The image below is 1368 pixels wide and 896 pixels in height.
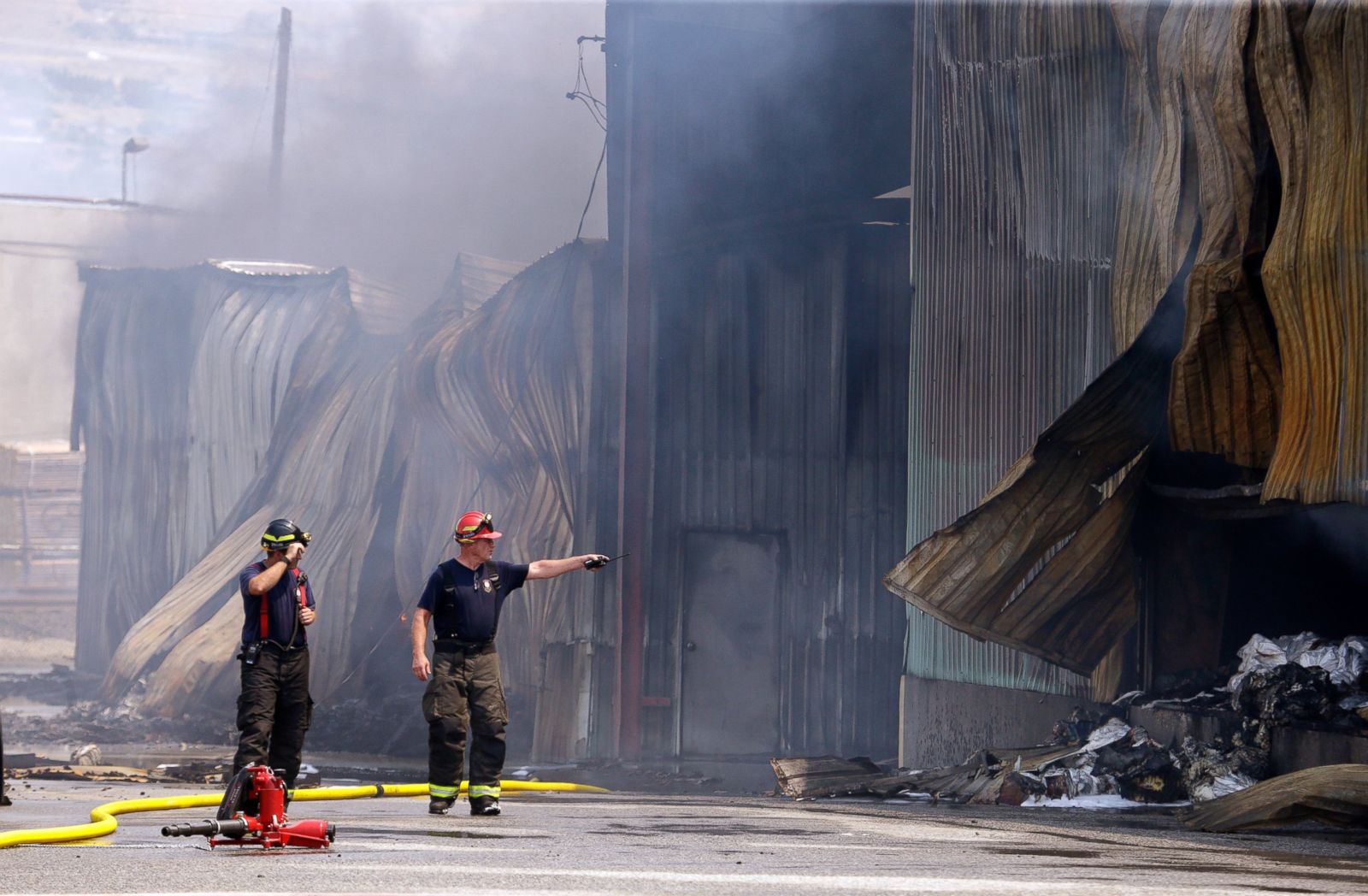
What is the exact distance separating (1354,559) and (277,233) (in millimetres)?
38528

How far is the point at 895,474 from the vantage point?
18.9 meters

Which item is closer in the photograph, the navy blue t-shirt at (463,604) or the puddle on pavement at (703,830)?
the puddle on pavement at (703,830)

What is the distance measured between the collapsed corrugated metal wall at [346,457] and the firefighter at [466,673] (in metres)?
8.56

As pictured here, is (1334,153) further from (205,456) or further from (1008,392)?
(205,456)

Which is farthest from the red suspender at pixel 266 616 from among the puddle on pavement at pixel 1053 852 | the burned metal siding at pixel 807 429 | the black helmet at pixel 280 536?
the burned metal siding at pixel 807 429

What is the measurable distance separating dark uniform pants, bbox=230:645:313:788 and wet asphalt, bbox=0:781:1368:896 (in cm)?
41

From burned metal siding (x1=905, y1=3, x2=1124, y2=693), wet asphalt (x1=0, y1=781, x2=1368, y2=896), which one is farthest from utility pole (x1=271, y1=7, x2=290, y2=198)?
wet asphalt (x1=0, y1=781, x2=1368, y2=896)

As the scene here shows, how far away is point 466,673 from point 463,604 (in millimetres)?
393

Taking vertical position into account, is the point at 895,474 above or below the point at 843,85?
below

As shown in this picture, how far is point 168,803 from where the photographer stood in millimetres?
10133

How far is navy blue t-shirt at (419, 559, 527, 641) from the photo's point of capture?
9656 mm

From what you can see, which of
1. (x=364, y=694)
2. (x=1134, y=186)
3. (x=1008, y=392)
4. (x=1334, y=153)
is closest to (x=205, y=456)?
(x=364, y=694)

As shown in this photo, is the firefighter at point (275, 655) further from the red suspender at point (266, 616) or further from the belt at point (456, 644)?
the belt at point (456, 644)

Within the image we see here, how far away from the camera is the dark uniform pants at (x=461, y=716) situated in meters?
9.61
